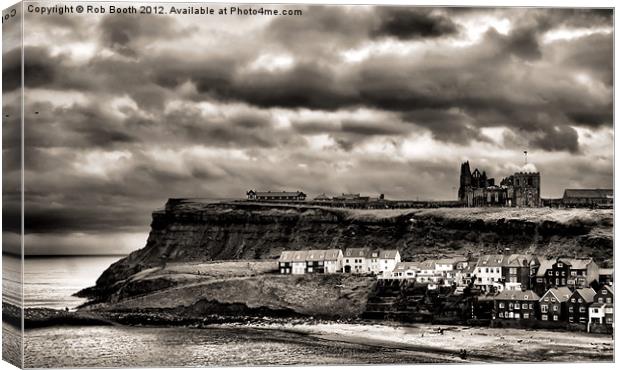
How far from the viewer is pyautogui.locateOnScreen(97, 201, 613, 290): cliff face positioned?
26.1m

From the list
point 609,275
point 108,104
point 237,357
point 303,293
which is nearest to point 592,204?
point 609,275

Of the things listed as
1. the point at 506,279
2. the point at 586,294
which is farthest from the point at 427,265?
the point at 586,294

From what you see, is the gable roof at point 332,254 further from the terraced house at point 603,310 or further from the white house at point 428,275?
the terraced house at point 603,310

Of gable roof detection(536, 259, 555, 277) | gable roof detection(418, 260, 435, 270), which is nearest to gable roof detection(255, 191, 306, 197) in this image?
gable roof detection(418, 260, 435, 270)

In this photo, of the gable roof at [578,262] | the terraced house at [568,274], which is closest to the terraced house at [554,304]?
the terraced house at [568,274]

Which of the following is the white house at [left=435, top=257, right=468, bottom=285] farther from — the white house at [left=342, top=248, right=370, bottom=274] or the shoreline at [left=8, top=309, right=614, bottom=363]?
the white house at [left=342, top=248, right=370, bottom=274]

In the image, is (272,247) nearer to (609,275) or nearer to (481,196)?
(481,196)

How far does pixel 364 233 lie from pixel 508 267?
285 centimetres

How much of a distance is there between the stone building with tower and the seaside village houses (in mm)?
1042

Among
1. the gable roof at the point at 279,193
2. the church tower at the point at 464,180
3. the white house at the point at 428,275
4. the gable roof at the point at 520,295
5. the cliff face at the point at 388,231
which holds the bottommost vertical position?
the gable roof at the point at 520,295

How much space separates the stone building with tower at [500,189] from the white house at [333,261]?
2.58 m

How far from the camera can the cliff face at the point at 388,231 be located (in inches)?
1027

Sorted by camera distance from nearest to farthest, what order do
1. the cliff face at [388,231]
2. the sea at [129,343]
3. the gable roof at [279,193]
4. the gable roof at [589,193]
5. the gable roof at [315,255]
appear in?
the sea at [129,343] → the gable roof at [279,193] → the gable roof at [315,255] → the cliff face at [388,231] → the gable roof at [589,193]

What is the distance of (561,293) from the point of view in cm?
2589
